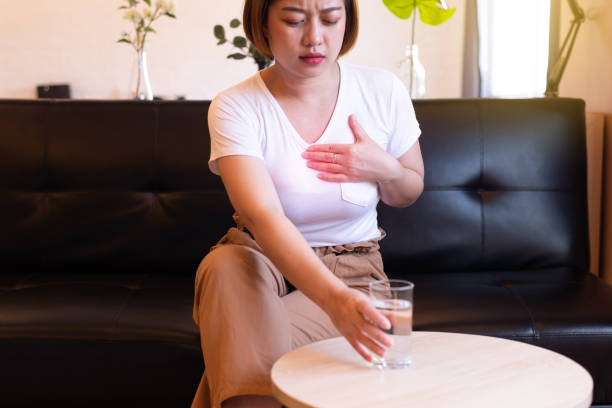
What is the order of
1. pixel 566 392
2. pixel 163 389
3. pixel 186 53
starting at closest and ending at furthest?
1. pixel 566 392
2. pixel 163 389
3. pixel 186 53

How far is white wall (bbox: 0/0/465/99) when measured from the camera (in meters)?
5.10

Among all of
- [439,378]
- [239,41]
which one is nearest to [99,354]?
[439,378]

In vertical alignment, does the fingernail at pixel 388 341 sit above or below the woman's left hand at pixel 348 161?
below

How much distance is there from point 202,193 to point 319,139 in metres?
0.76

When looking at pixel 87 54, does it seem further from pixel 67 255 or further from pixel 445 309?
pixel 445 309

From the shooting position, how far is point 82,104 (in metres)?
2.15

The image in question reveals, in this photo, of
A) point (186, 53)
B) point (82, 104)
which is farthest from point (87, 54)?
point (82, 104)

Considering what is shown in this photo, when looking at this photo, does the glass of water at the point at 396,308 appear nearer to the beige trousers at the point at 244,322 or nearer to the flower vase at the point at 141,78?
the beige trousers at the point at 244,322

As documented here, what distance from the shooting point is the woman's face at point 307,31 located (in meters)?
1.34

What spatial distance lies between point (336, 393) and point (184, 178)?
1293 mm

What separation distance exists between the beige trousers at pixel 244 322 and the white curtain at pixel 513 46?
8.34 ft

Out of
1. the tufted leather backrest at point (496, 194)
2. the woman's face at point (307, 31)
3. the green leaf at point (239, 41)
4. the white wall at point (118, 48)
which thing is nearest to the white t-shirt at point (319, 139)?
the woman's face at point (307, 31)

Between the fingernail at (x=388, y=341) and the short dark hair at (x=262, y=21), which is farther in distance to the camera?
the short dark hair at (x=262, y=21)

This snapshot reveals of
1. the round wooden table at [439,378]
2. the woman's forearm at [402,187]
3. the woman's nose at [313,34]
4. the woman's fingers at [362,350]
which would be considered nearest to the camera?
the round wooden table at [439,378]
